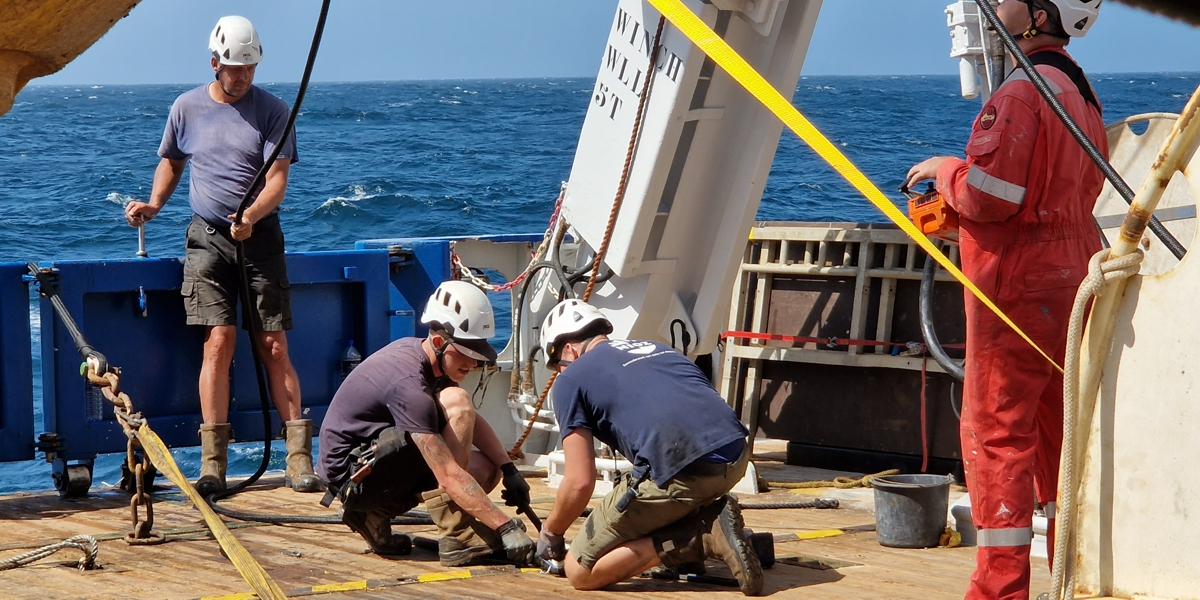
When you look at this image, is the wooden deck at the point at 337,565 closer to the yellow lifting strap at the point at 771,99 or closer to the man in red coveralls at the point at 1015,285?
the man in red coveralls at the point at 1015,285

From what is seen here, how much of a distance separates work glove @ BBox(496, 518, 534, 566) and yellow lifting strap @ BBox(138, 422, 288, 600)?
0.99m

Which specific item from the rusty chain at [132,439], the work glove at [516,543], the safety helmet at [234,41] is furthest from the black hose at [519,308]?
the rusty chain at [132,439]

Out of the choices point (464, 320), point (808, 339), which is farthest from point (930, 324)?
point (464, 320)

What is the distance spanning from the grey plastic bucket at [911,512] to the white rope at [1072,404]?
271 centimetres

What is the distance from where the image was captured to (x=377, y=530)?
5582 millimetres

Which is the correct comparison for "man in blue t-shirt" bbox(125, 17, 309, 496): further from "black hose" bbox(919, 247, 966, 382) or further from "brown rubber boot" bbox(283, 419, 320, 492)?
"black hose" bbox(919, 247, 966, 382)

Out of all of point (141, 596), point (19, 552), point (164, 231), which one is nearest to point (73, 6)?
Answer: point (141, 596)

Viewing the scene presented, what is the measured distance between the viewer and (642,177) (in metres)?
6.68

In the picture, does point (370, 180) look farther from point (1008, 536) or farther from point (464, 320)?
point (1008, 536)

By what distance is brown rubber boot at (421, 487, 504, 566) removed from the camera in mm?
5352

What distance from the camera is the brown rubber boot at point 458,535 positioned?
17.6 ft

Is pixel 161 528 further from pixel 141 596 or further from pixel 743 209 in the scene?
pixel 743 209

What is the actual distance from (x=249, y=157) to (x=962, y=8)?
3.61m

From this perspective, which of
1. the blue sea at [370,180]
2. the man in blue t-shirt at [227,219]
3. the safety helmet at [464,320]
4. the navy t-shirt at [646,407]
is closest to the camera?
the navy t-shirt at [646,407]
